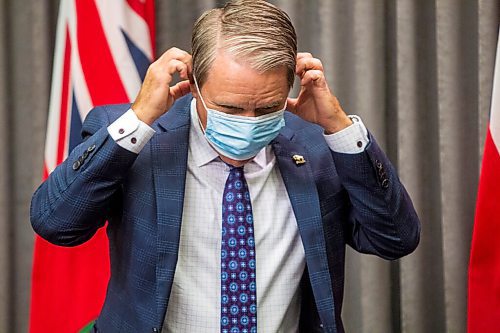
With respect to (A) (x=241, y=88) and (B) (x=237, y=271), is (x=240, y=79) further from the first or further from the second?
(B) (x=237, y=271)

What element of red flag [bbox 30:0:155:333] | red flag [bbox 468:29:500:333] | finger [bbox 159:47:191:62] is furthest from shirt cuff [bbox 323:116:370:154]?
red flag [bbox 30:0:155:333]

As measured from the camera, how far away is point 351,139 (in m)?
1.65

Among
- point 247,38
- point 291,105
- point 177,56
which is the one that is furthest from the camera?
point 291,105

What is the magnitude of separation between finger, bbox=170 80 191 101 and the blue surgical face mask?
7 cm

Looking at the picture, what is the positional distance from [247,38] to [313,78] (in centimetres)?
21

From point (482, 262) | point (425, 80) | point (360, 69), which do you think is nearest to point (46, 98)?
point (360, 69)

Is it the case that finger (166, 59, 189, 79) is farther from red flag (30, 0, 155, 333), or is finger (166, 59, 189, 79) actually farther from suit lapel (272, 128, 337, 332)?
red flag (30, 0, 155, 333)

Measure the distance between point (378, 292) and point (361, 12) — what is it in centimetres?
99

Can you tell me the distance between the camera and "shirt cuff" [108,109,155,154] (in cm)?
157

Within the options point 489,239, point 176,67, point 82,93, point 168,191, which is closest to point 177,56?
point 176,67

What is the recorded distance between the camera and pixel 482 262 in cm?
240

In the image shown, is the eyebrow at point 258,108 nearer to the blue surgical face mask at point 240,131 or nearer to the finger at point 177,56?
the blue surgical face mask at point 240,131

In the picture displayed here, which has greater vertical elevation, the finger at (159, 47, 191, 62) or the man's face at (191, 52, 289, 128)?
the finger at (159, 47, 191, 62)

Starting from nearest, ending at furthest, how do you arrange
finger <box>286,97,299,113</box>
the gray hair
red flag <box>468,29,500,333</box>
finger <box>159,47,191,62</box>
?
the gray hair
finger <box>159,47,191,62</box>
finger <box>286,97,299,113</box>
red flag <box>468,29,500,333</box>
